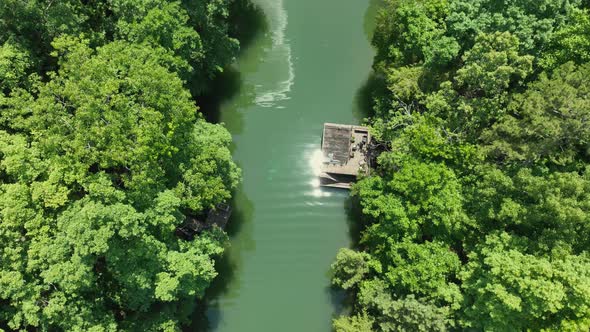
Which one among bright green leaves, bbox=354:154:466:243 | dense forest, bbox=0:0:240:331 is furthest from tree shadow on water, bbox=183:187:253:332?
bright green leaves, bbox=354:154:466:243

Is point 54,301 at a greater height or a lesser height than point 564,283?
lesser

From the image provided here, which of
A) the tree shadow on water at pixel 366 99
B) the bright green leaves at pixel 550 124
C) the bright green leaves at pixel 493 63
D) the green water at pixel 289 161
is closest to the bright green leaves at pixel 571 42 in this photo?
the bright green leaves at pixel 550 124

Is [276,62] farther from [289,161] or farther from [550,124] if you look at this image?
[550,124]

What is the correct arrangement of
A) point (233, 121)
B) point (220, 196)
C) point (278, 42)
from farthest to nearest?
point (278, 42) → point (233, 121) → point (220, 196)

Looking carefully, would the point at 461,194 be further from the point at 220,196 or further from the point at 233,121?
the point at 233,121

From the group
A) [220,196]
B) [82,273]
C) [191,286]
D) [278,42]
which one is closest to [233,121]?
[278,42]

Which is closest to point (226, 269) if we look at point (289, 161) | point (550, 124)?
point (289, 161)
